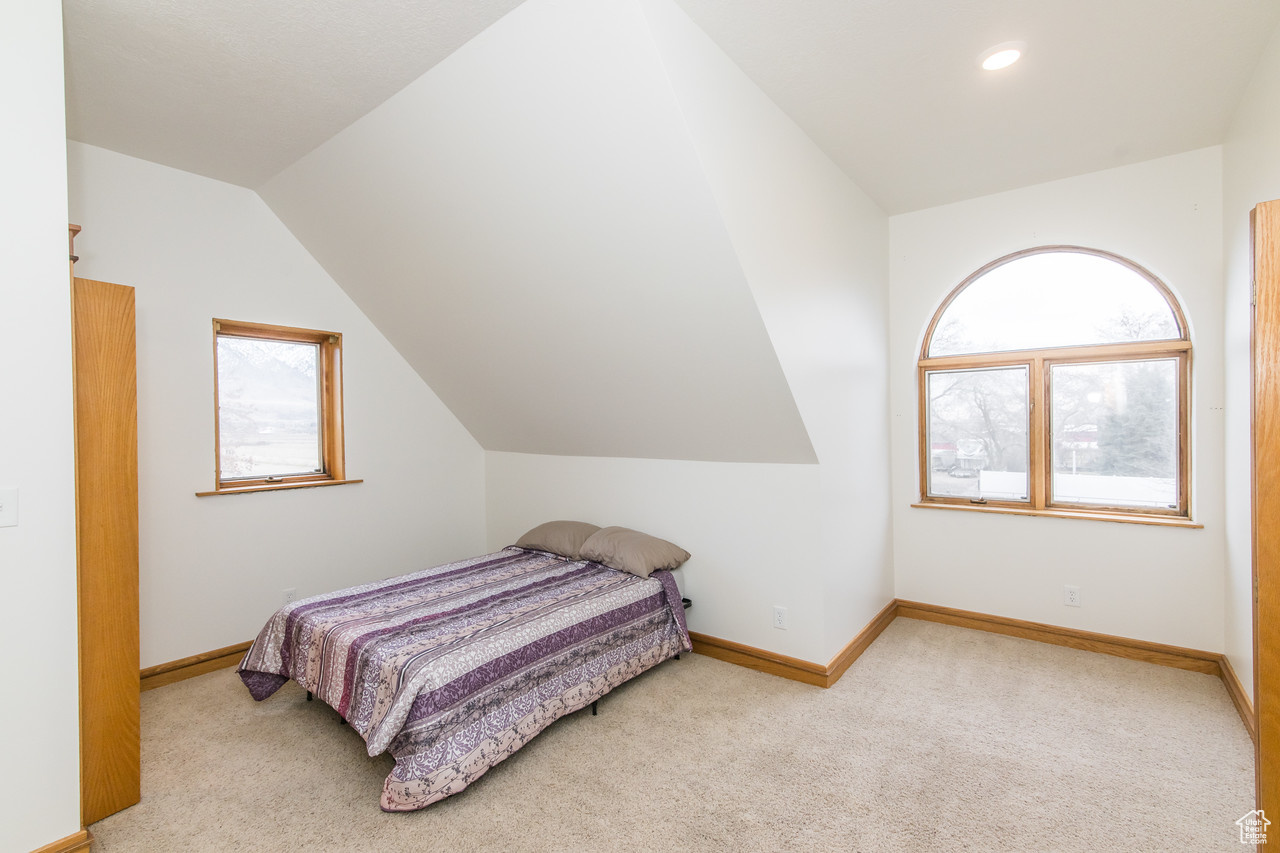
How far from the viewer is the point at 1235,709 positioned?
2.54 metres

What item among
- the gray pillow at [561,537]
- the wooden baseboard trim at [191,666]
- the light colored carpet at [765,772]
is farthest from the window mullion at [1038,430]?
the wooden baseboard trim at [191,666]

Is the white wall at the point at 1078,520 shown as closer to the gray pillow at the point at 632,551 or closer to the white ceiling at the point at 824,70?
the white ceiling at the point at 824,70

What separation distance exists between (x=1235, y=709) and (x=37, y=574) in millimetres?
4493

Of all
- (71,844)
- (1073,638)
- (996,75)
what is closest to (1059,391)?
(1073,638)

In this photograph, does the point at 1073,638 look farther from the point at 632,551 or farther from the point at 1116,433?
the point at 632,551

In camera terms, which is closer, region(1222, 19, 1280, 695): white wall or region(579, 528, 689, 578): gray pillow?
region(1222, 19, 1280, 695): white wall

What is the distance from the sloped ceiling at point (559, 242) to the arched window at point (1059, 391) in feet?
4.90

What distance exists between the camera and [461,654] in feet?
6.98

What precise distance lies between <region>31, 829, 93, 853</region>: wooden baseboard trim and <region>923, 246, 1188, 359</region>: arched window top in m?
4.38

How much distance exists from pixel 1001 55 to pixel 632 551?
104 inches

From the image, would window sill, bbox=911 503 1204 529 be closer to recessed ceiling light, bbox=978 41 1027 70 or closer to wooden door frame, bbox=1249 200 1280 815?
wooden door frame, bbox=1249 200 1280 815

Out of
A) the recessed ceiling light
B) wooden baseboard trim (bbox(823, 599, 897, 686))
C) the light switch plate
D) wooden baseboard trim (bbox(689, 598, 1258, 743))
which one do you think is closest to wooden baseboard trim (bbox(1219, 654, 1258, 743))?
wooden baseboard trim (bbox(689, 598, 1258, 743))

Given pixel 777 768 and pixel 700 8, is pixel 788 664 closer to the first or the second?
pixel 777 768

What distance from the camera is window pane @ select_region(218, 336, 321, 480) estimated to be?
323 cm
